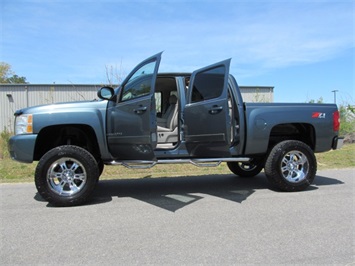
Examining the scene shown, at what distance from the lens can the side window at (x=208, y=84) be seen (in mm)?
5801

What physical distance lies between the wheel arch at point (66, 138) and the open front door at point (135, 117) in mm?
441

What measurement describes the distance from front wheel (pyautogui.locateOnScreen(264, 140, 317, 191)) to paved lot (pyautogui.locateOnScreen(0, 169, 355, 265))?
21 centimetres

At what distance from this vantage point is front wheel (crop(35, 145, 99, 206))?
5.28 meters

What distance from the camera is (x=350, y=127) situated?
17.4 meters

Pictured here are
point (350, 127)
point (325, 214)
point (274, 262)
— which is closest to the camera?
point (274, 262)

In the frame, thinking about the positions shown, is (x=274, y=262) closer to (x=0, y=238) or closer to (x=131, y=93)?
(x=0, y=238)

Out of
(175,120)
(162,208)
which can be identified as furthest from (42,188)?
(175,120)

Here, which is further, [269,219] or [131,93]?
[131,93]

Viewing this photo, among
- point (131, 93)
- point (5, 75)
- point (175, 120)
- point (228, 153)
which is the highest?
point (5, 75)

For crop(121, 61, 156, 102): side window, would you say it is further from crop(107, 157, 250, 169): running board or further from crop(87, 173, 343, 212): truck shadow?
crop(87, 173, 343, 212): truck shadow

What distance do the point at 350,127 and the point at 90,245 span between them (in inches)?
→ 665

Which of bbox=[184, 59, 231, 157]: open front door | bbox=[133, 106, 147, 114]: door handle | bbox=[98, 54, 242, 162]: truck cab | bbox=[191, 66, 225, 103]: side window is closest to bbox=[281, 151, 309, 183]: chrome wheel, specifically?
bbox=[98, 54, 242, 162]: truck cab

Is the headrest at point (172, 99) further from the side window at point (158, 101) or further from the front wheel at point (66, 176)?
the front wheel at point (66, 176)

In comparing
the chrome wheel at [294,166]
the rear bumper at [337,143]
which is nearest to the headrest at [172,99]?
the chrome wheel at [294,166]
